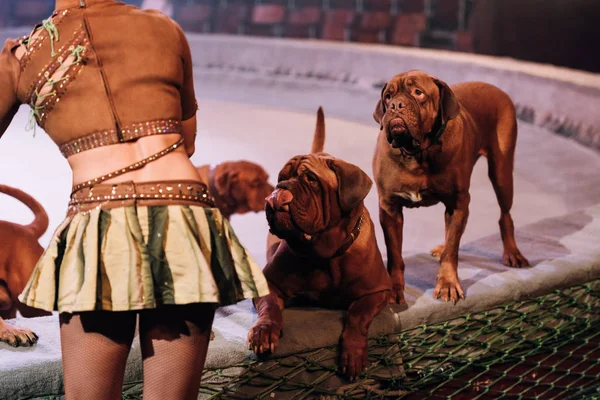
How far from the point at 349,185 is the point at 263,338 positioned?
60 cm

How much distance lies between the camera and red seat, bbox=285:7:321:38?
1109 cm

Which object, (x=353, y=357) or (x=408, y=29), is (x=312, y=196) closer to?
(x=353, y=357)

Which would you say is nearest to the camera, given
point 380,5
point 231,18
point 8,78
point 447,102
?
point 8,78

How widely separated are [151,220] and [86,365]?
0.37m

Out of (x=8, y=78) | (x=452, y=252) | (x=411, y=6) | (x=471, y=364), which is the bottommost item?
(x=471, y=364)

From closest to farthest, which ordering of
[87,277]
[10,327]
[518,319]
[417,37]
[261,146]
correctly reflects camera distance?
[87,277] < [10,327] < [518,319] < [261,146] < [417,37]

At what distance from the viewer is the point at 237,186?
4898mm

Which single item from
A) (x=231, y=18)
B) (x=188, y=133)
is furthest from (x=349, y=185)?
(x=231, y=18)

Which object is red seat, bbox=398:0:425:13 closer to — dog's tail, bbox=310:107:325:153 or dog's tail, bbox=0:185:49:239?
dog's tail, bbox=310:107:325:153

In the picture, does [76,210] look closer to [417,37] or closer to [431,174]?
[431,174]

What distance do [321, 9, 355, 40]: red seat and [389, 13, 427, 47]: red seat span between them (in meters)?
0.72

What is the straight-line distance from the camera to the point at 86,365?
1.85 m

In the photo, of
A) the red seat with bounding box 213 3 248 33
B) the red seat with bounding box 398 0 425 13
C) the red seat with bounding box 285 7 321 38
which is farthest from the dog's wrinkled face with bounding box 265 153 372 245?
the red seat with bounding box 213 3 248 33

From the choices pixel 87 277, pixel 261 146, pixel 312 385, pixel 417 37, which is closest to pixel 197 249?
pixel 87 277
